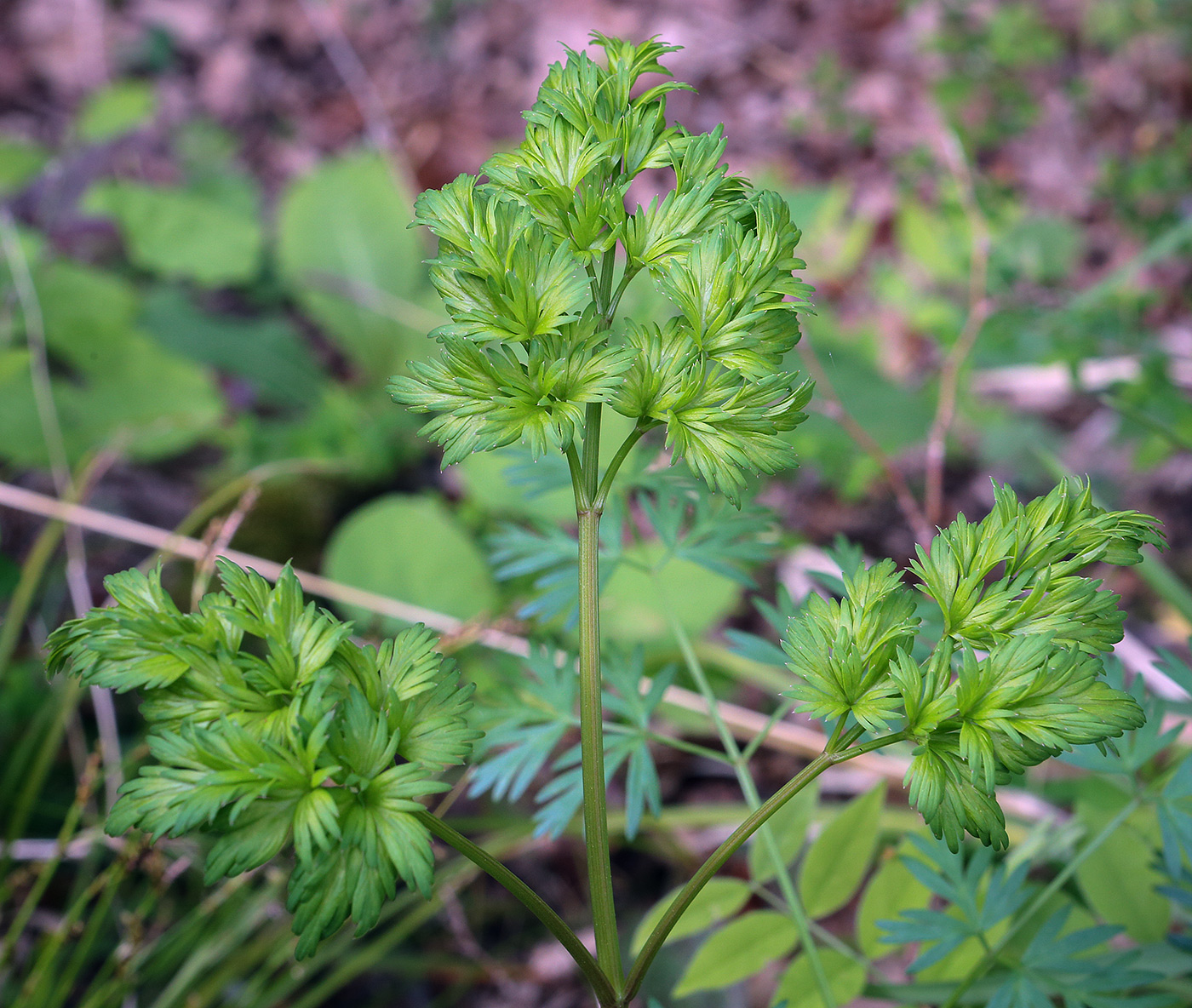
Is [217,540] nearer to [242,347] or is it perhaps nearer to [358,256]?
[242,347]

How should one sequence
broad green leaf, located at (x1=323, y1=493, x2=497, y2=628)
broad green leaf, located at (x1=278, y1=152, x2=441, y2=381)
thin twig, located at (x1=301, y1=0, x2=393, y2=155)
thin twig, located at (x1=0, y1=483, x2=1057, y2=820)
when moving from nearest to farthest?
thin twig, located at (x1=0, y1=483, x2=1057, y2=820)
broad green leaf, located at (x1=323, y1=493, x2=497, y2=628)
broad green leaf, located at (x1=278, y1=152, x2=441, y2=381)
thin twig, located at (x1=301, y1=0, x2=393, y2=155)

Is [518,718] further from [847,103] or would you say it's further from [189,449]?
[847,103]

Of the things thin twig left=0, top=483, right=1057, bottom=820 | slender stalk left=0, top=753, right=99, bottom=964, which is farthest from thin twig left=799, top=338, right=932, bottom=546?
slender stalk left=0, top=753, right=99, bottom=964

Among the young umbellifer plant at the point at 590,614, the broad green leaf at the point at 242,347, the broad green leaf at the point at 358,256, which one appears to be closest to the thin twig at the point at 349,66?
the broad green leaf at the point at 358,256

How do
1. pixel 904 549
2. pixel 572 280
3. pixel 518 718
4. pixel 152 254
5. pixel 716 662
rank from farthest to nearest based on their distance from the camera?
pixel 152 254 → pixel 904 549 → pixel 716 662 → pixel 518 718 → pixel 572 280

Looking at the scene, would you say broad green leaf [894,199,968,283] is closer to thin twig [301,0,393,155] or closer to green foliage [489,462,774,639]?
green foliage [489,462,774,639]

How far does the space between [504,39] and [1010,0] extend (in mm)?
1776

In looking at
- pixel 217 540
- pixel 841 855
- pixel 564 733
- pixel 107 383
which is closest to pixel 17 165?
pixel 107 383

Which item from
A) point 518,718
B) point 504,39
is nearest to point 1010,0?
point 504,39

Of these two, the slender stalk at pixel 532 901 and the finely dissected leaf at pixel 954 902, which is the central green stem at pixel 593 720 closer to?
the slender stalk at pixel 532 901

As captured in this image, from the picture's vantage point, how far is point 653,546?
74.4 inches

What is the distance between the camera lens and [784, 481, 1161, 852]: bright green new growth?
0.53 m

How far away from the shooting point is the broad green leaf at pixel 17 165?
8.54 feet

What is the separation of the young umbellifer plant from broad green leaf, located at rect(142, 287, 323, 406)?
2.05 m
